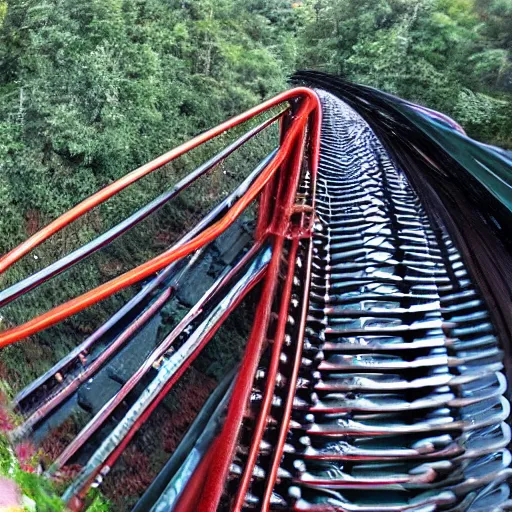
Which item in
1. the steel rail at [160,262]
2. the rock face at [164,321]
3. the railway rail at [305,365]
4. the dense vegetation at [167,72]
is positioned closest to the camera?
the steel rail at [160,262]

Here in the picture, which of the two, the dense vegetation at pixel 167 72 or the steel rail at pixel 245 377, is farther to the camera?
the dense vegetation at pixel 167 72

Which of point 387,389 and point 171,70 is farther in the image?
point 171,70

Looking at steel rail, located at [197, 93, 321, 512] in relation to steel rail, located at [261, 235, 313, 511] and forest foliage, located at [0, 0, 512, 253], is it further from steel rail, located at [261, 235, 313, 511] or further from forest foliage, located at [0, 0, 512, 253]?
forest foliage, located at [0, 0, 512, 253]

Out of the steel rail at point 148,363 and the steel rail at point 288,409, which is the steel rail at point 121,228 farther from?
the steel rail at point 288,409

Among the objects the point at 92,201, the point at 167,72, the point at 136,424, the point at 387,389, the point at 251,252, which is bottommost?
the point at 136,424

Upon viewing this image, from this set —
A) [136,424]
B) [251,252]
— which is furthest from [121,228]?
[136,424]

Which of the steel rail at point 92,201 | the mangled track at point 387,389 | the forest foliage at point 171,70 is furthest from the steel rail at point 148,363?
the forest foliage at point 171,70

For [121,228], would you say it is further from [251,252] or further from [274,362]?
[274,362]
